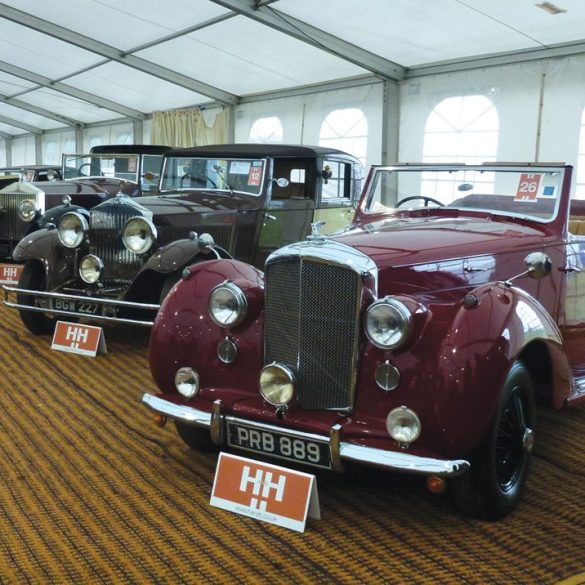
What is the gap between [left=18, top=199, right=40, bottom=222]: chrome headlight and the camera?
23.8 feet

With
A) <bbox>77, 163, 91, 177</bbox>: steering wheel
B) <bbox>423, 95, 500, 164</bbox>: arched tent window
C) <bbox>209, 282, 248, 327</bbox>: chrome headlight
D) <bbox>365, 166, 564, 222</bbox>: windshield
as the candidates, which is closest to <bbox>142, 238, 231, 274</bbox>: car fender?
<bbox>365, 166, 564, 222</bbox>: windshield

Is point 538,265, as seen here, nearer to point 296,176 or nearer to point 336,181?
point 296,176

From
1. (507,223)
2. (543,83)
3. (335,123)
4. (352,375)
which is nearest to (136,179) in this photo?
(335,123)

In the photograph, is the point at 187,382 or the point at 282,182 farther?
the point at 282,182

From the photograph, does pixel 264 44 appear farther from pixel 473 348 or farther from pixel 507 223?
pixel 473 348

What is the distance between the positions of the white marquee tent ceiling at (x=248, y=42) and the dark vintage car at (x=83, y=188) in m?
2.10

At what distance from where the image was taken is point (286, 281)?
242cm

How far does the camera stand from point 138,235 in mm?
4492

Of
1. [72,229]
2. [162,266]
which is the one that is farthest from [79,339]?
[162,266]

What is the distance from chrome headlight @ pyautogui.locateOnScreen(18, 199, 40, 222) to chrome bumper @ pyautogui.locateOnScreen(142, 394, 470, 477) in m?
5.45

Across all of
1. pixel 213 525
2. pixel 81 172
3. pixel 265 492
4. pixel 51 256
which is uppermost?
pixel 81 172

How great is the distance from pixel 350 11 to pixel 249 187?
356cm

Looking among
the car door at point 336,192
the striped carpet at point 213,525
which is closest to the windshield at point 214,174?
the car door at point 336,192

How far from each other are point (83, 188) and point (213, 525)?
244 inches
